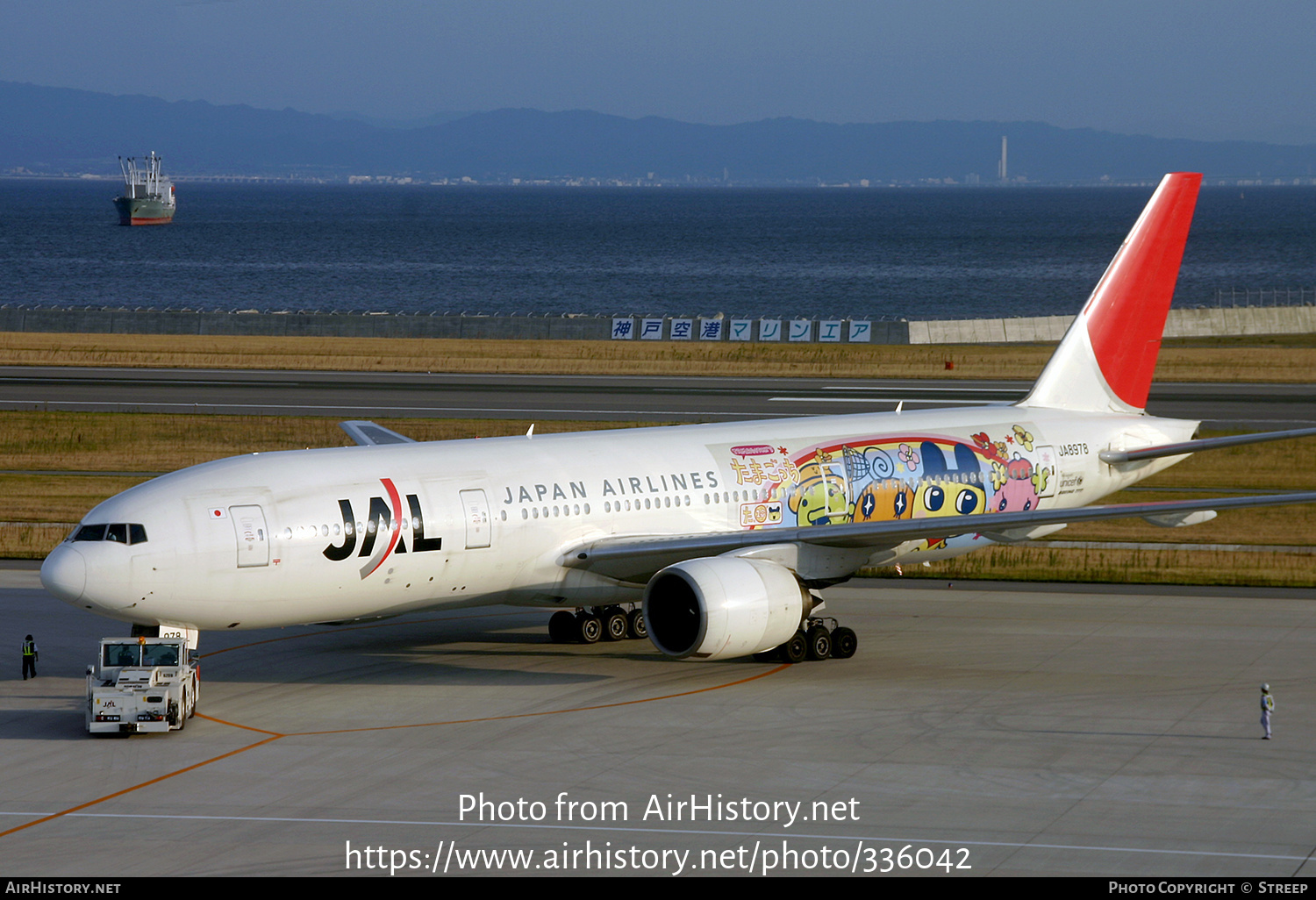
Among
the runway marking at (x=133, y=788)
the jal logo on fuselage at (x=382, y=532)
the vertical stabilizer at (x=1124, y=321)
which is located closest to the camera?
the runway marking at (x=133, y=788)

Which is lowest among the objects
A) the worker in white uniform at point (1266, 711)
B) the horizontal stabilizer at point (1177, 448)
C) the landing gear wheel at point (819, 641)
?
the worker in white uniform at point (1266, 711)

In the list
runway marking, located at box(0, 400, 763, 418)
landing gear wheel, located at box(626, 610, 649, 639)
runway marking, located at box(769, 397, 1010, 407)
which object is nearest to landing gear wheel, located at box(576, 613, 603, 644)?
landing gear wheel, located at box(626, 610, 649, 639)

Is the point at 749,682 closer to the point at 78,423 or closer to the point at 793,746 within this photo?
the point at 793,746

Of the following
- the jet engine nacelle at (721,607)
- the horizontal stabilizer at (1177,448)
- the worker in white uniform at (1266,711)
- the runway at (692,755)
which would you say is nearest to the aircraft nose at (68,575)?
the runway at (692,755)

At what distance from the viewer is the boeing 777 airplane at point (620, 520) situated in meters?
27.7

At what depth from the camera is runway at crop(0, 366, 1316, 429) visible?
6681 cm

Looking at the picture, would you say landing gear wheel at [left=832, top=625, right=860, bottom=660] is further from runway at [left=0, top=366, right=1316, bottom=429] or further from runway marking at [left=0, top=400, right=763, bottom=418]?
runway marking at [left=0, top=400, right=763, bottom=418]

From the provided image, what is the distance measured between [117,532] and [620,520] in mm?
10477

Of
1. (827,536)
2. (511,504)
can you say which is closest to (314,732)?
(511,504)

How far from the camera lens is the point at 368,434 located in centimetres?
4212

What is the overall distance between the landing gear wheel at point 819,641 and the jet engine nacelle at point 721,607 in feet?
7.13

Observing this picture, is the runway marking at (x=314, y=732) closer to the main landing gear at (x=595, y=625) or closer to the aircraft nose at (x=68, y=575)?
the aircraft nose at (x=68, y=575)

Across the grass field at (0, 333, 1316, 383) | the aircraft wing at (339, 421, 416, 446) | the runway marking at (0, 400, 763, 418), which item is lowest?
the aircraft wing at (339, 421, 416, 446)

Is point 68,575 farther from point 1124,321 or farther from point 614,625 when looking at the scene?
point 1124,321
